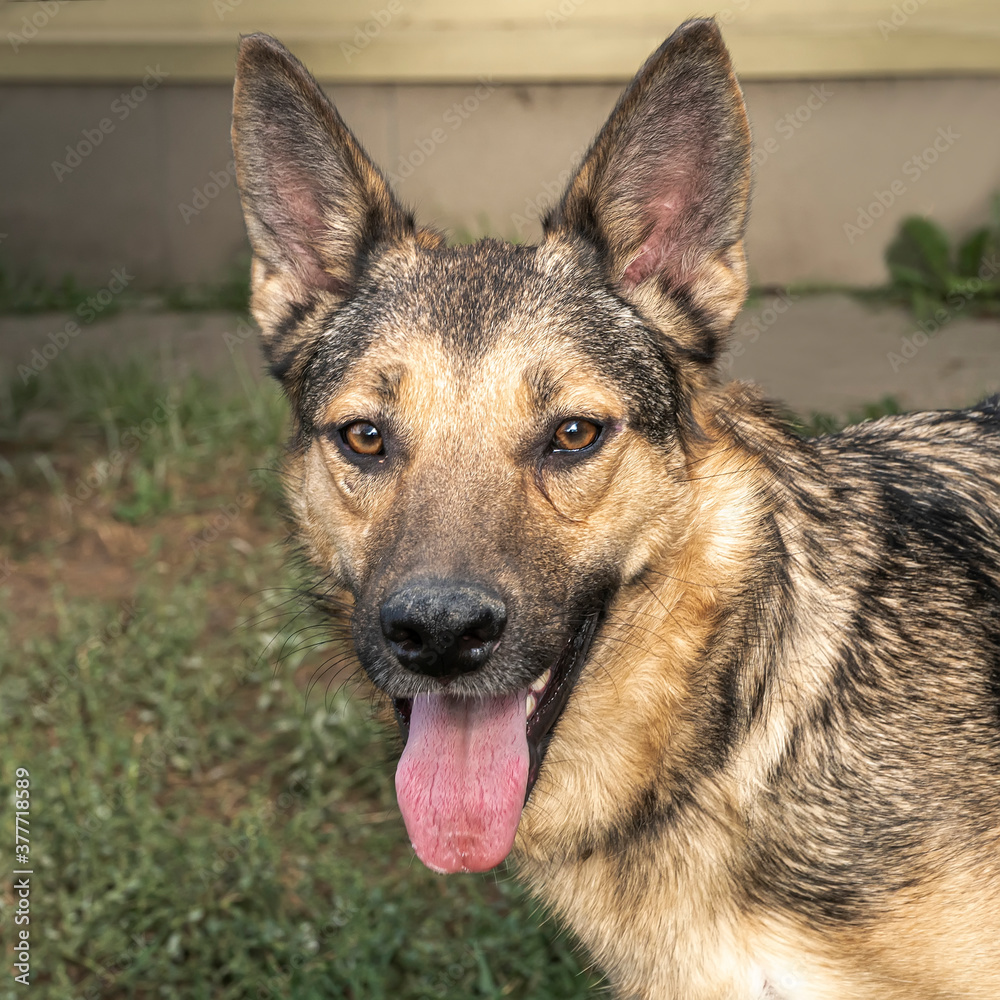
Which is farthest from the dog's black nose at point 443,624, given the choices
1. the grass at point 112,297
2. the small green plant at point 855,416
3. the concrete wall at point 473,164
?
the grass at point 112,297

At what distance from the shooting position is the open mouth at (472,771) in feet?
8.71

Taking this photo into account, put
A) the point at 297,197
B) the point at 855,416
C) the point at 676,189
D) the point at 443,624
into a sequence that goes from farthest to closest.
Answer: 1. the point at 855,416
2. the point at 297,197
3. the point at 676,189
4. the point at 443,624

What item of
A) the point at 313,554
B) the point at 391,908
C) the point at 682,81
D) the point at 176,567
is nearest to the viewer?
the point at 682,81

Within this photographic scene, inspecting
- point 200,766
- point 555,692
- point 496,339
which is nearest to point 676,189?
point 496,339

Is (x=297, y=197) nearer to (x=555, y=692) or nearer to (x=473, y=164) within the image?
(x=555, y=692)

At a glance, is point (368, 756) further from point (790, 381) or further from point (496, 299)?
point (790, 381)

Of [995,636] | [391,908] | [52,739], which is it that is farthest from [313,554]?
[52,739]

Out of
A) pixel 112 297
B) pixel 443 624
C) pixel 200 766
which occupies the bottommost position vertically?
pixel 112 297

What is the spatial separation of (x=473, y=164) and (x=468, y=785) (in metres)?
7.36

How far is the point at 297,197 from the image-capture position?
329 cm

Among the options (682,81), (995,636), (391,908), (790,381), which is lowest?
(391,908)

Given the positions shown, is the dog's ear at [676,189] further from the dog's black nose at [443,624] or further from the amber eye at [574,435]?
the dog's black nose at [443,624]

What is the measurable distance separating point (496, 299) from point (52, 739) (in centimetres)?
321

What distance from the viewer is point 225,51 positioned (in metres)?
9.02
